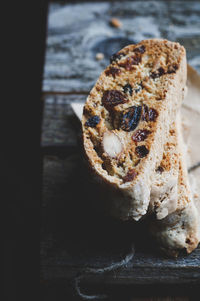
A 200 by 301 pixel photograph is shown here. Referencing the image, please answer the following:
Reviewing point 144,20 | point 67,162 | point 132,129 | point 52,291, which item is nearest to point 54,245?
point 52,291

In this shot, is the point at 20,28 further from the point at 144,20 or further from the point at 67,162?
the point at 67,162

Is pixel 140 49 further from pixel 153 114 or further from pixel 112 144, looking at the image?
pixel 112 144

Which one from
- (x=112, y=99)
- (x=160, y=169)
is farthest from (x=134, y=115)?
(x=160, y=169)

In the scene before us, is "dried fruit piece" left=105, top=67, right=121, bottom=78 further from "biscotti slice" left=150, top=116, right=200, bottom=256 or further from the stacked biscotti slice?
"biscotti slice" left=150, top=116, right=200, bottom=256

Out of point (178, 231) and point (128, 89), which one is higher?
point (128, 89)

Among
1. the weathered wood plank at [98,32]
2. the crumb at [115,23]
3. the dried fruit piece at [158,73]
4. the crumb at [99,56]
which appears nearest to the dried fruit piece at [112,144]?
the dried fruit piece at [158,73]

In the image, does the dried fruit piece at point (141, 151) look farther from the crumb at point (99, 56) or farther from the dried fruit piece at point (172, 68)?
the crumb at point (99, 56)
